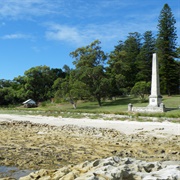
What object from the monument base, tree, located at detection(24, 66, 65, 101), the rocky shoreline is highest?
tree, located at detection(24, 66, 65, 101)

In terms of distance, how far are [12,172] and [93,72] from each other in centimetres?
3997

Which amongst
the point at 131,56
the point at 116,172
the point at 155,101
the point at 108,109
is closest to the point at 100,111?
the point at 155,101

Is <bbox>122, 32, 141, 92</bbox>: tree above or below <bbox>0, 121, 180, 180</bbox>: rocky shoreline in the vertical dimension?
above

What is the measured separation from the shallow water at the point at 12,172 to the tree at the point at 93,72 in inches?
1473

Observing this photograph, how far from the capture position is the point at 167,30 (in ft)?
177

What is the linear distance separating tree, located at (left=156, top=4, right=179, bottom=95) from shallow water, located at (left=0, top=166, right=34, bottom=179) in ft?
156

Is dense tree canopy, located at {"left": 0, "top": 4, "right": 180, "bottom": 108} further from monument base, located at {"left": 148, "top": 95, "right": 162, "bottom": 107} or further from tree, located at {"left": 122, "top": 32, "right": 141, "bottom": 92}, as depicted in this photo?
monument base, located at {"left": 148, "top": 95, "right": 162, "bottom": 107}

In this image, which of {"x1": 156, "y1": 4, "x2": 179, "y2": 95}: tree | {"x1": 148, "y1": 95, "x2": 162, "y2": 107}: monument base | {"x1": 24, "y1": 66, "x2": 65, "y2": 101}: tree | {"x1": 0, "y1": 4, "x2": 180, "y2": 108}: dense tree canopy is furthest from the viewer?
{"x1": 24, "y1": 66, "x2": 65, "y2": 101}: tree

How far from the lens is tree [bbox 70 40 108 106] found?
4512cm

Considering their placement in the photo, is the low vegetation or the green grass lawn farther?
the green grass lawn

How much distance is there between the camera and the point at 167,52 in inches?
2095

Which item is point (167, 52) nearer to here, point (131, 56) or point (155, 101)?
point (131, 56)

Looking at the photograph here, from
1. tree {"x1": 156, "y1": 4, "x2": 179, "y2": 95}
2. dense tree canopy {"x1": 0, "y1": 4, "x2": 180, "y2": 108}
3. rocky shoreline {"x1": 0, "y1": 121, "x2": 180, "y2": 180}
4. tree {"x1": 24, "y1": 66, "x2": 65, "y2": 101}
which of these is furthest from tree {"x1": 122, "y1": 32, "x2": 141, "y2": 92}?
rocky shoreline {"x1": 0, "y1": 121, "x2": 180, "y2": 180}

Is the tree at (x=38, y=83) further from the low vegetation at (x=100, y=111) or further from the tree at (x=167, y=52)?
the tree at (x=167, y=52)
